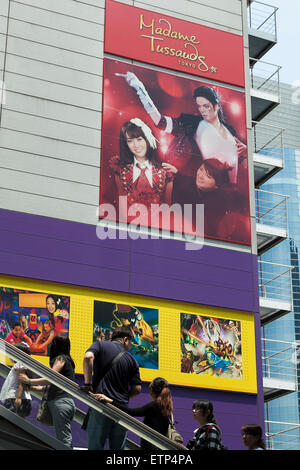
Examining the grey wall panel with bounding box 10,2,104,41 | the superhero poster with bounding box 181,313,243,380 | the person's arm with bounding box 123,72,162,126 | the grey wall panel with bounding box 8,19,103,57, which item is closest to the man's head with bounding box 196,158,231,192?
the person's arm with bounding box 123,72,162,126

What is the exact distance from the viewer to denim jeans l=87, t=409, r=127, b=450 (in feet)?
20.6

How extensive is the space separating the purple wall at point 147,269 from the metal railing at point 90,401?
7.43m

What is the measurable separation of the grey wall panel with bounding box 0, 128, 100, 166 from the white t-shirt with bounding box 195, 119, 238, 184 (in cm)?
266

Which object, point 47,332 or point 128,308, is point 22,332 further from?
point 128,308

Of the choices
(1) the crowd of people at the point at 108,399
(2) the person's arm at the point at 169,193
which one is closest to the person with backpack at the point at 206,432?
(1) the crowd of people at the point at 108,399

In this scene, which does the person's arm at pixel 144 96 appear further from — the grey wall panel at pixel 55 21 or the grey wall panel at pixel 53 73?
the grey wall panel at pixel 55 21

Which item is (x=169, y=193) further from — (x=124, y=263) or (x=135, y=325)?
(x=135, y=325)

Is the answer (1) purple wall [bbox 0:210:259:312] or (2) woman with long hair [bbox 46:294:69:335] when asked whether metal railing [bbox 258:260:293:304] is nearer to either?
(1) purple wall [bbox 0:210:259:312]

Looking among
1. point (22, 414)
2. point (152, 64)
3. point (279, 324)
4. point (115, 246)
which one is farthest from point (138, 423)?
point (279, 324)

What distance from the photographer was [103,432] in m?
6.37

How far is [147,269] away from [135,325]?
1306mm

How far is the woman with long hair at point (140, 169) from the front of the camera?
15633 millimetres

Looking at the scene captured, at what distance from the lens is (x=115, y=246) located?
15.1 meters

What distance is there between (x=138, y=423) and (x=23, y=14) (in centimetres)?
1243
